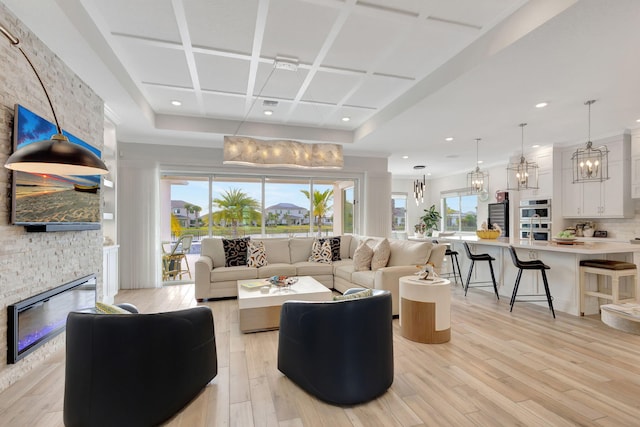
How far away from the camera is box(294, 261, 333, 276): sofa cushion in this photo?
16.5ft

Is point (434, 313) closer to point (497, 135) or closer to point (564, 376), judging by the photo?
point (564, 376)

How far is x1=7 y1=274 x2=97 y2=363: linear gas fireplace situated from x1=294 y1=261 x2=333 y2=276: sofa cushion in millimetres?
2714

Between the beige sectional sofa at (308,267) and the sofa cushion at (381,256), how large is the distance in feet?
0.24

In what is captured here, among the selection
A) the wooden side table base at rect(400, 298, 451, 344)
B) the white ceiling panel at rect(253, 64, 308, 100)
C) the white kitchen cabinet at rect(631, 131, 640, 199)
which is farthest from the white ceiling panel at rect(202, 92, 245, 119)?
the white kitchen cabinet at rect(631, 131, 640, 199)

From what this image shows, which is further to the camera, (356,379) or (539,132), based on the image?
(539,132)

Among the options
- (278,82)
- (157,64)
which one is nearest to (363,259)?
(278,82)

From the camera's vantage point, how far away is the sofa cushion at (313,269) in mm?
5031

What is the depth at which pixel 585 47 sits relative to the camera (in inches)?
104

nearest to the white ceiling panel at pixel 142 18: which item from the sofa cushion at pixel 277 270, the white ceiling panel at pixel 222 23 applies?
the white ceiling panel at pixel 222 23

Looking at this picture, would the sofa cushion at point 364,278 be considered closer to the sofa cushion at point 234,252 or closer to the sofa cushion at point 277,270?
the sofa cushion at point 277,270

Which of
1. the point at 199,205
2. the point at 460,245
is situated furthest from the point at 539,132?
the point at 199,205

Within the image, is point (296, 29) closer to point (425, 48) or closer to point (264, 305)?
point (425, 48)

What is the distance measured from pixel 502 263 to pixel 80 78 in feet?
19.4

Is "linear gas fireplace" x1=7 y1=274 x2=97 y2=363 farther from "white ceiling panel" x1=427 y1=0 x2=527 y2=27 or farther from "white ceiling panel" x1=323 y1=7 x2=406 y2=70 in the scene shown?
"white ceiling panel" x1=427 y1=0 x2=527 y2=27
